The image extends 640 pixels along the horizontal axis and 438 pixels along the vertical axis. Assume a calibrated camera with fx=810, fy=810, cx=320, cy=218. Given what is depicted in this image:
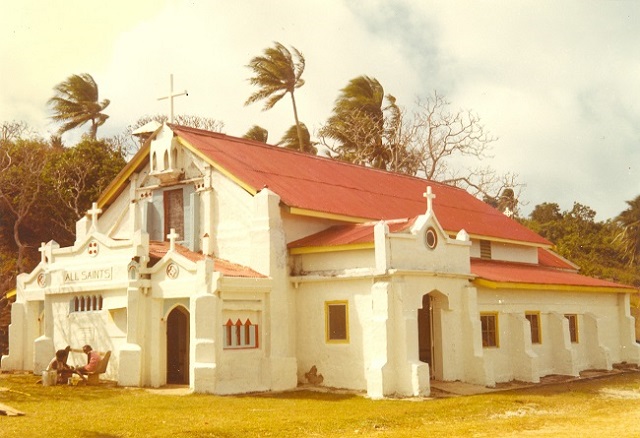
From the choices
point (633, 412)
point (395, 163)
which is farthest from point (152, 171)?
point (395, 163)

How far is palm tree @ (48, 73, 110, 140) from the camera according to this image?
47469mm

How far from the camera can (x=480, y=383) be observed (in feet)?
70.5

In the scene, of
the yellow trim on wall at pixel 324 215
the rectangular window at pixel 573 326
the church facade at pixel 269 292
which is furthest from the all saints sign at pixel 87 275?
the rectangular window at pixel 573 326

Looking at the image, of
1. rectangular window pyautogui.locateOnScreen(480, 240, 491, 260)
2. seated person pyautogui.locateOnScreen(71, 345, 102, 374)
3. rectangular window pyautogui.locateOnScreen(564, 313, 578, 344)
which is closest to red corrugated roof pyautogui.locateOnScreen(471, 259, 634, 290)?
rectangular window pyautogui.locateOnScreen(480, 240, 491, 260)

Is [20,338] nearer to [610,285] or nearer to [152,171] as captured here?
[152,171]

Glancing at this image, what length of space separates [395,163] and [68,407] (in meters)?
32.1

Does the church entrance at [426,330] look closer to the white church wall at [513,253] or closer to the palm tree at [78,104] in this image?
the white church wall at [513,253]

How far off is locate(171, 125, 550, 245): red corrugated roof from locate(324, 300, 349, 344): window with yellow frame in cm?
274

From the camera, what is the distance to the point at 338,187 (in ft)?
Answer: 83.9

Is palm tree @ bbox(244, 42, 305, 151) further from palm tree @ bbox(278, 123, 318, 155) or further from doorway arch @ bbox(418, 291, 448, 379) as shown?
doorway arch @ bbox(418, 291, 448, 379)

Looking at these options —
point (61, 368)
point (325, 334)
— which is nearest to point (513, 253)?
point (325, 334)

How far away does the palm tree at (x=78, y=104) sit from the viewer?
47.5 m

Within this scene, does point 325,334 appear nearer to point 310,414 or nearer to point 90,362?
point 310,414

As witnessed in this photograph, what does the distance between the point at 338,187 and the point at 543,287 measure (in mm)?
7019
